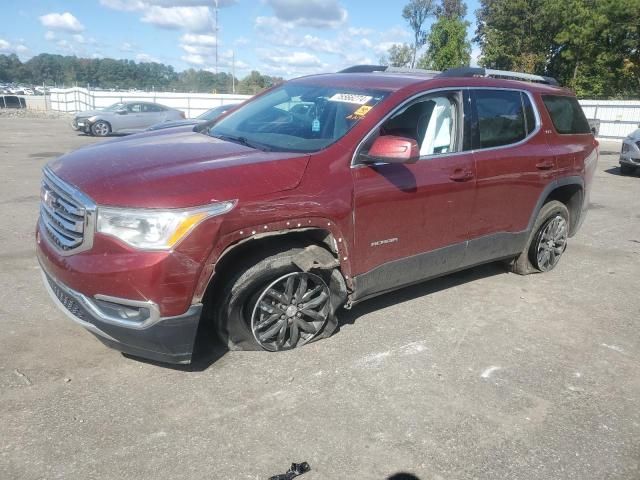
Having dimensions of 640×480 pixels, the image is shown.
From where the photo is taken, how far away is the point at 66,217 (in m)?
3.08

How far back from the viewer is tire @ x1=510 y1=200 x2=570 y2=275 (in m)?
5.20

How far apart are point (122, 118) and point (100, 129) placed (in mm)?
924

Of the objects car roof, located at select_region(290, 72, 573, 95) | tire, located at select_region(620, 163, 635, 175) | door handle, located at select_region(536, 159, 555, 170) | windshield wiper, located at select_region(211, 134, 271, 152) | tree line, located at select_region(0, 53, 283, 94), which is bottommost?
tire, located at select_region(620, 163, 635, 175)

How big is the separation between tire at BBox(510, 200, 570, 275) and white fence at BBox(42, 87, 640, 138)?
22.3 metres

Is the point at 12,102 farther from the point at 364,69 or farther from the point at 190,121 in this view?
the point at 364,69

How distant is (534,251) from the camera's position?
5320 millimetres

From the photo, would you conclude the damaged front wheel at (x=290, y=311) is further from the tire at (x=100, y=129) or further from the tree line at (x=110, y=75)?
the tree line at (x=110, y=75)

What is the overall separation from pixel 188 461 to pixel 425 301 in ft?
8.66

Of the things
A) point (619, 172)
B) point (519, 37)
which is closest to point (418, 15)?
point (519, 37)

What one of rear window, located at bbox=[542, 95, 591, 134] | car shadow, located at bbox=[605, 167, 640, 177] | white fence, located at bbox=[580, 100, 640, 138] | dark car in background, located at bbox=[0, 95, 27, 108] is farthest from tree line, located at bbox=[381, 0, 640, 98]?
rear window, located at bbox=[542, 95, 591, 134]

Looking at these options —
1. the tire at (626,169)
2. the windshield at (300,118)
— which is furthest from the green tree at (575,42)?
the windshield at (300,118)

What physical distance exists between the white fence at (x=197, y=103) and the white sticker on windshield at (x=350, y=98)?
24534 millimetres

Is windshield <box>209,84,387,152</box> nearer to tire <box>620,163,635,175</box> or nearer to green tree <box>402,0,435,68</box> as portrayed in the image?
tire <box>620,163,635,175</box>

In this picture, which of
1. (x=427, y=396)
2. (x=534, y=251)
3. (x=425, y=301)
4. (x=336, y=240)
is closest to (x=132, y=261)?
(x=336, y=240)
